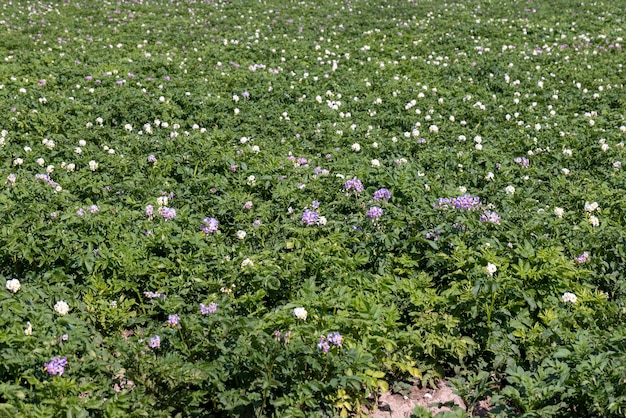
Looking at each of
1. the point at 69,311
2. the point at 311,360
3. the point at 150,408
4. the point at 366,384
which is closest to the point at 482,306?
the point at 366,384

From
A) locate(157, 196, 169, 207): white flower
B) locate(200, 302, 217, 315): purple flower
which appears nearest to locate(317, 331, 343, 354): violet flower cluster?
locate(200, 302, 217, 315): purple flower

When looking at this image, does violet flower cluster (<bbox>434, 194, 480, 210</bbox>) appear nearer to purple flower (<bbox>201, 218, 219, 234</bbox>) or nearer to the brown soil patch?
the brown soil patch

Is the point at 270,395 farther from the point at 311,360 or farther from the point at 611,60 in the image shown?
the point at 611,60

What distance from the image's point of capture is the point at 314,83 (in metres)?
10.0

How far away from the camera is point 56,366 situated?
307 cm

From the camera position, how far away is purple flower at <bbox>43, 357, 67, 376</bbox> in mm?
3051

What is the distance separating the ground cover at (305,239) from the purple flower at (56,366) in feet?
0.03

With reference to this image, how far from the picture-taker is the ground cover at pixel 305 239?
128 inches

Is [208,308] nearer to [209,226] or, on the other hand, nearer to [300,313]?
[300,313]

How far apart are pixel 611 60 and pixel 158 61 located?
959cm

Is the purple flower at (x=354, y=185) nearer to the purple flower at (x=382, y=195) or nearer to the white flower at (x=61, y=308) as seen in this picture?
the purple flower at (x=382, y=195)

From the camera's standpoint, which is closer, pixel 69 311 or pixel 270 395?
pixel 270 395

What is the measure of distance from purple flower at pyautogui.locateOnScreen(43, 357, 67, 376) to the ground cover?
11mm

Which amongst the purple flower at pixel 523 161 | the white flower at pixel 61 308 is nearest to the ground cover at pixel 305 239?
the white flower at pixel 61 308
